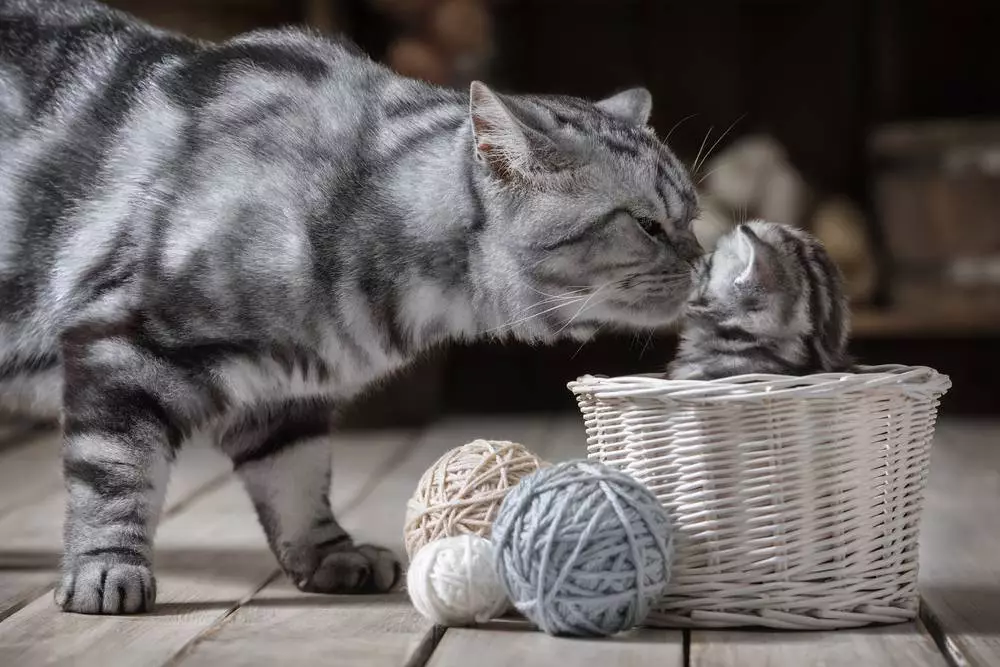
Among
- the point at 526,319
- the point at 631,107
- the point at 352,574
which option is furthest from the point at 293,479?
the point at 631,107

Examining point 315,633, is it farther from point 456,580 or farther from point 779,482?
point 779,482

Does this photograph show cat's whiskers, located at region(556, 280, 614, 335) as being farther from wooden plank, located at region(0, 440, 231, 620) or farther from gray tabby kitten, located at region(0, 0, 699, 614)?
wooden plank, located at region(0, 440, 231, 620)

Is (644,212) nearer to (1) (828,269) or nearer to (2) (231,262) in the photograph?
(1) (828,269)

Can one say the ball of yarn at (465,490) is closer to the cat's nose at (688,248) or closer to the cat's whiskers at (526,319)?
the cat's whiskers at (526,319)

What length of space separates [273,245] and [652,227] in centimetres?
45

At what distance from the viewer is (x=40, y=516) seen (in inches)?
94.9

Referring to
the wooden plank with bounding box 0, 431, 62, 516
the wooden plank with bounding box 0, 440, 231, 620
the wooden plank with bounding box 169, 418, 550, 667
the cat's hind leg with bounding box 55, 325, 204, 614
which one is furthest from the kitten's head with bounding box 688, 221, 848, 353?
the wooden plank with bounding box 0, 431, 62, 516

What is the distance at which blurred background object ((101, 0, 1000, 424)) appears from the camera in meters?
3.55

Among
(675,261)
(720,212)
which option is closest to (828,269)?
(675,261)

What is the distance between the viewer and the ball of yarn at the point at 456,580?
1.51 meters

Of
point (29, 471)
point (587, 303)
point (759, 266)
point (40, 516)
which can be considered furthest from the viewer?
point (29, 471)

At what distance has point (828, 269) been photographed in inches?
63.8

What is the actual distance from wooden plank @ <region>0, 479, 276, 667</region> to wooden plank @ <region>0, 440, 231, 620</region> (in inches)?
4.4

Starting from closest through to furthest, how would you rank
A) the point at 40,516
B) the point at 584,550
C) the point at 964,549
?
the point at 584,550 → the point at 964,549 → the point at 40,516
